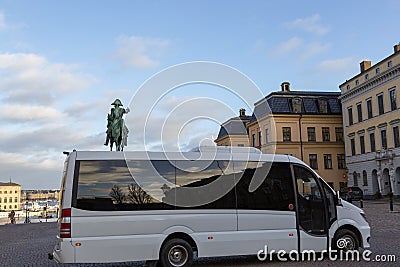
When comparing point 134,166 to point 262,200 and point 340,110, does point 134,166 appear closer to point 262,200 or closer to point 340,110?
point 262,200

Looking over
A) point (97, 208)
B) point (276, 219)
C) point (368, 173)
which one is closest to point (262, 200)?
point (276, 219)

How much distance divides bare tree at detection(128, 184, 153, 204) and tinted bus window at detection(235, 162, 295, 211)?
2.20 m

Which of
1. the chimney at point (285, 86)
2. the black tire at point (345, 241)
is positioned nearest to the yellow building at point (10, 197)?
the chimney at point (285, 86)

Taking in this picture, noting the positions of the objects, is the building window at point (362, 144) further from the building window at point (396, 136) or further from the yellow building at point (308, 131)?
the yellow building at point (308, 131)

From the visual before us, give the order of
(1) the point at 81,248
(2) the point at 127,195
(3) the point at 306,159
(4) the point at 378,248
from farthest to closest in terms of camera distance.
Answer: (3) the point at 306,159, (4) the point at 378,248, (2) the point at 127,195, (1) the point at 81,248

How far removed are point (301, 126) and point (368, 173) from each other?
14.8 m

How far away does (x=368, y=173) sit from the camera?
54.7 m

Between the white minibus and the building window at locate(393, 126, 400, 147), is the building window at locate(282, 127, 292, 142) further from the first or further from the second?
the white minibus

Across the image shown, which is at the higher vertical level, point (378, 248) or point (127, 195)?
point (127, 195)

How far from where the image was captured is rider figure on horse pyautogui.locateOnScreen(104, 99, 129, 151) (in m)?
26.2

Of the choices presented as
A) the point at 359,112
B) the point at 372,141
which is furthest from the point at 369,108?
the point at 372,141

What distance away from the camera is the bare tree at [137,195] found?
32.8 ft

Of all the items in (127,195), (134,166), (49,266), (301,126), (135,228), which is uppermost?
(301,126)

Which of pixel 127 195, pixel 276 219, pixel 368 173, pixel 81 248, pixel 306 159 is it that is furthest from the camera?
pixel 306 159
